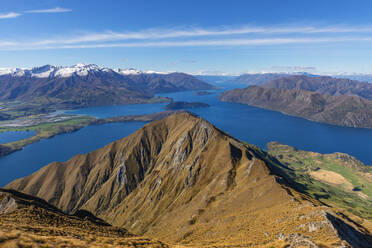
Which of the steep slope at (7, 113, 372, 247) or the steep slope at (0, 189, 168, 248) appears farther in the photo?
the steep slope at (7, 113, 372, 247)

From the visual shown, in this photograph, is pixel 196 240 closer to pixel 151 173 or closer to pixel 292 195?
pixel 292 195

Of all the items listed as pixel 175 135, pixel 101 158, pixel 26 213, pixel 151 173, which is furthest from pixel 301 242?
pixel 101 158

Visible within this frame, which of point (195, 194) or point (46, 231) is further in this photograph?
point (195, 194)

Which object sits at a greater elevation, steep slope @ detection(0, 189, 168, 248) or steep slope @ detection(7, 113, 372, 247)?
steep slope @ detection(0, 189, 168, 248)

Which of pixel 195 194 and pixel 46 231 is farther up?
pixel 46 231
